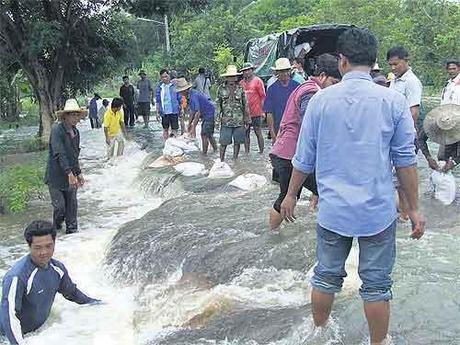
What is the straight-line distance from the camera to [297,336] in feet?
13.2

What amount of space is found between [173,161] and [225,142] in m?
1.61

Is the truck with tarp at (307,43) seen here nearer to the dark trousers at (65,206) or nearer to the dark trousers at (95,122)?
the dark trousers at (65,206)

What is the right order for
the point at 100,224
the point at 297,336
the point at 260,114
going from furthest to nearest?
the point at 260,114
the point at 100,224
the point at 297,336

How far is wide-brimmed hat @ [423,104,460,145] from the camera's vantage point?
6.83 metres

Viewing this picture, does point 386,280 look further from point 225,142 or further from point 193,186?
point 225,142

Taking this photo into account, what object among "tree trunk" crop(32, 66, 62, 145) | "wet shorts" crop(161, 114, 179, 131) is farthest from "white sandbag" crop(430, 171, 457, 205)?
"tree trunk" crop(32, 66, 62, 145)

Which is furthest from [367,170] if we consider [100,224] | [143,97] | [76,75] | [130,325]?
[76,75]

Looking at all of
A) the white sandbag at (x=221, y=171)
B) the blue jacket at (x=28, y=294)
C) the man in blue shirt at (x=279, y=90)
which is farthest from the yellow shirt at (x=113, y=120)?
the blue jacket at (x=28, y=294)

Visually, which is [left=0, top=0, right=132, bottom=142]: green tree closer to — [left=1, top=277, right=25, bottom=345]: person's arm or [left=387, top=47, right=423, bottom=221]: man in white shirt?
[left=387, top=47, right=423, bottom=221]: man in white shirt

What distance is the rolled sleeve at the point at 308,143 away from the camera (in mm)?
3400

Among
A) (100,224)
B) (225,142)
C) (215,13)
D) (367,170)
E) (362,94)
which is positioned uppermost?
(215,13)

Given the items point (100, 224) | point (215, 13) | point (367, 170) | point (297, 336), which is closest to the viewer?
point (367, 170)

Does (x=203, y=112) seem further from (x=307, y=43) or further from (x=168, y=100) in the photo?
(x=307, y=43)

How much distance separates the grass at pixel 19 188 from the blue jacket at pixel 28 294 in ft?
15.7
